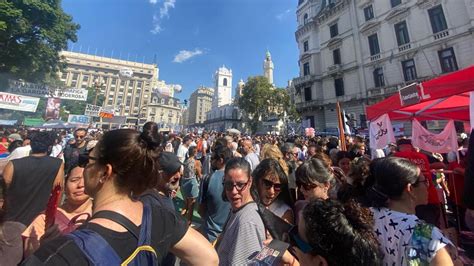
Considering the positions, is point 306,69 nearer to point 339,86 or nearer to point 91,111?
point 339,86

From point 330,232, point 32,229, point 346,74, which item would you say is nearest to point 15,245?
point 32,229

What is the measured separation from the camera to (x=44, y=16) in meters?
18.8

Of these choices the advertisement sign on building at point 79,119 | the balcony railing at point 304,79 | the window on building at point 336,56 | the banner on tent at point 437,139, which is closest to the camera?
the banner on tent at point 437,139

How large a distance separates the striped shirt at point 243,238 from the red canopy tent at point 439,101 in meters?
3.40

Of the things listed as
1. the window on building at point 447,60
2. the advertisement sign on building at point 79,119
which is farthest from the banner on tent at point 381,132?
the advertisement sign on building at point 79,119

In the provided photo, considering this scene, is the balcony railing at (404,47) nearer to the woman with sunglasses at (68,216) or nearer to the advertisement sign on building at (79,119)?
the woman with sunglasses at (68,216)

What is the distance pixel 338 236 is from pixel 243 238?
674 mm

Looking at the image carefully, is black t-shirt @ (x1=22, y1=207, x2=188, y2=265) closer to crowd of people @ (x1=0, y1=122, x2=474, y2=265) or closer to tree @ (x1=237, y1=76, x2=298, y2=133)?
crowd of people @ (x1=0, y1=122, x2=474, y2=265)

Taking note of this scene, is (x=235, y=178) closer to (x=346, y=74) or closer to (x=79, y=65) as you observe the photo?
(x=346, y=74)

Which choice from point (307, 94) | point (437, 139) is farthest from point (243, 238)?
point (307, 94)

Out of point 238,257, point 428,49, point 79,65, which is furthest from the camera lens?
point 79,65

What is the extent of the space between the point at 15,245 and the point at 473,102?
5.07 meters

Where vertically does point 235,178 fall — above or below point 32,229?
above

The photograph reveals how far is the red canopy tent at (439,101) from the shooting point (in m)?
2.98
